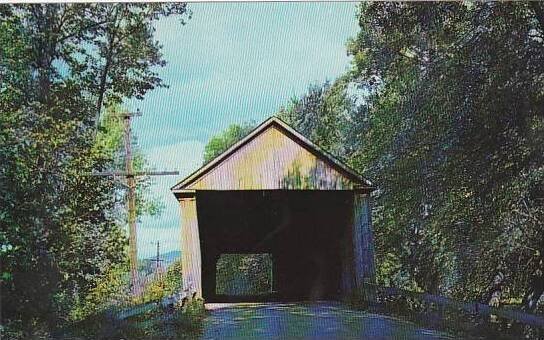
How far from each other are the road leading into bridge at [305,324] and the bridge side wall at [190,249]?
4.2 inches

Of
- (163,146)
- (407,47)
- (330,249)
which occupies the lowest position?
(330,249)

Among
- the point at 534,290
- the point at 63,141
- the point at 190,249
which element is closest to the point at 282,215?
the point at 190,249

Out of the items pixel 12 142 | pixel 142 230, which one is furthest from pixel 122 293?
pixel 12 142

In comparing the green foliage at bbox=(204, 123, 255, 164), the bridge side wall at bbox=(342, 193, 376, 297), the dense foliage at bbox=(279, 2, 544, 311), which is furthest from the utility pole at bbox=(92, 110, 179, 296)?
the bridge side wall at bbox=(342, 193, 376, 297)

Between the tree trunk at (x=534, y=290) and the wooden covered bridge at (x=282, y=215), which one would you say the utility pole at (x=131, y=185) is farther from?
the tree trunk at (x=534, y=290)

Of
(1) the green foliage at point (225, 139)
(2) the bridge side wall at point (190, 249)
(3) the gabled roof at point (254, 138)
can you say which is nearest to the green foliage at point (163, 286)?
(2) the bridge side wall at point (190, 249)

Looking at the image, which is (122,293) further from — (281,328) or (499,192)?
(499,192)

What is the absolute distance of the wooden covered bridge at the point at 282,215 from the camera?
10.6 ft

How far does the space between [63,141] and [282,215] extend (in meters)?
0.92

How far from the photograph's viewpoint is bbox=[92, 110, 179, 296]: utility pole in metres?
3.18

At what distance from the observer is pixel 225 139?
10.6 feet

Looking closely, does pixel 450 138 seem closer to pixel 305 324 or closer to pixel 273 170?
pixel 273 170

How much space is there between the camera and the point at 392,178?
10.7ft

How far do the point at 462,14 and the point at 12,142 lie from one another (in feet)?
6.12
